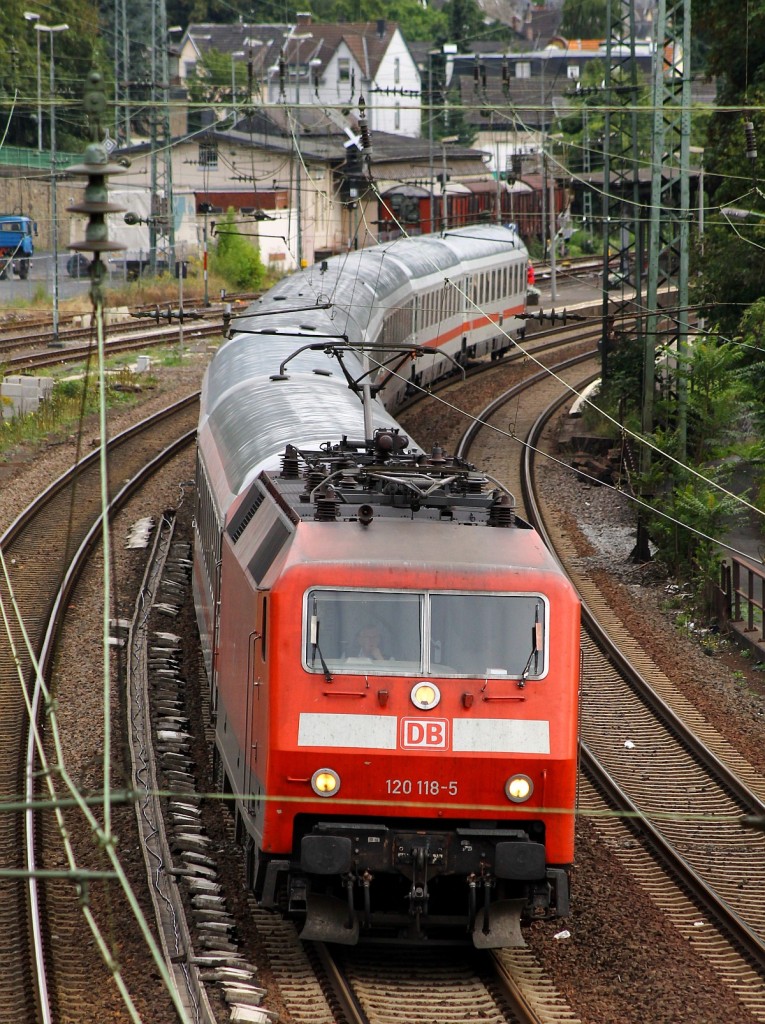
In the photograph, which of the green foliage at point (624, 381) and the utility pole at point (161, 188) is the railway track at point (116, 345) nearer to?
the utility pole at point (161, 188)

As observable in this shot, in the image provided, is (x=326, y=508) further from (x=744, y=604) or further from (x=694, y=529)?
(x=744, y=604)

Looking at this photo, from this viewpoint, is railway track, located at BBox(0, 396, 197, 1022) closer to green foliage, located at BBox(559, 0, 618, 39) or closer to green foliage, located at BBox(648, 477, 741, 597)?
green foliage, located at BBox(648, 477, 741, 597)

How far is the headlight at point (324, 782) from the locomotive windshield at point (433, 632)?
633 millimetres

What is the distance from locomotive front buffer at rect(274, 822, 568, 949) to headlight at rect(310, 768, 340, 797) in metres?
0.19

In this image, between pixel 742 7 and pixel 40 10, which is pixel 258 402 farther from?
pixel 40 10

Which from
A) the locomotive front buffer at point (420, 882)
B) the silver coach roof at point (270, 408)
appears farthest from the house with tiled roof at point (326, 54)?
the locomotive front buffer at point (420, 882)

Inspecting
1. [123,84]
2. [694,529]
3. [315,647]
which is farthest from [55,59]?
[315,647]

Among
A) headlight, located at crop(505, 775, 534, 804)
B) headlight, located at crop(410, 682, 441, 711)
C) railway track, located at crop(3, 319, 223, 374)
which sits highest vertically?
railway track, located at crop(3, 319, 223, 374)

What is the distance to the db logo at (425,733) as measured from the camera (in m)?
8.48

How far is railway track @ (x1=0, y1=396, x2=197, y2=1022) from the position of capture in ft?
28.4

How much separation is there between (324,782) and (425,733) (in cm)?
66

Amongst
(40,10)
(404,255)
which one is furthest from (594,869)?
(40,10)

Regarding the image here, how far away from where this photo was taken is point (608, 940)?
9.43 m

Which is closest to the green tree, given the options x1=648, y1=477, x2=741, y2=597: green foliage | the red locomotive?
x1=648, y1=477, x2=741, y2=597: green foliage
